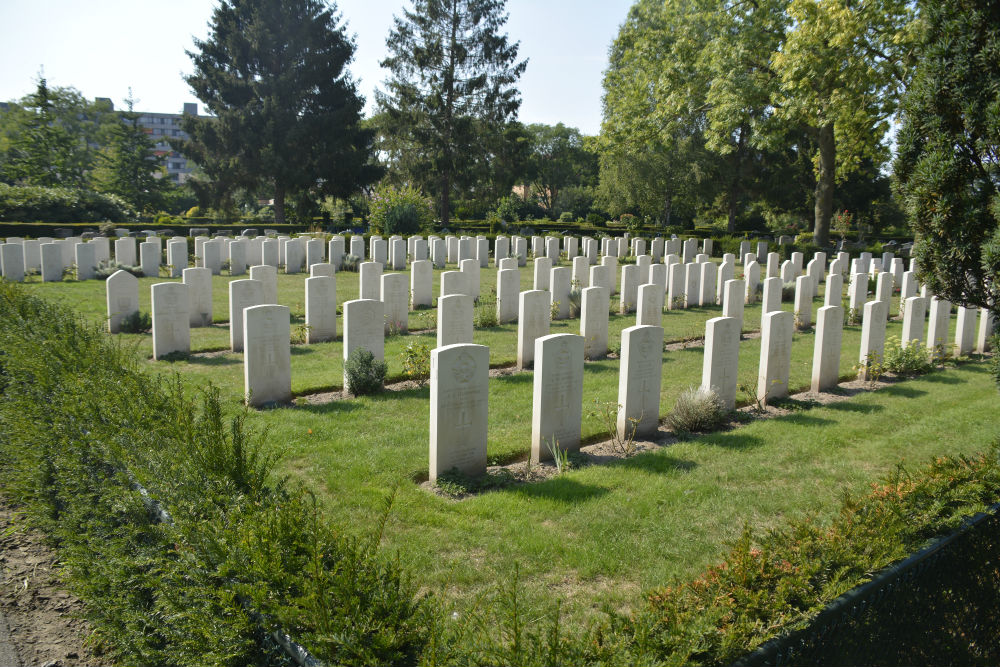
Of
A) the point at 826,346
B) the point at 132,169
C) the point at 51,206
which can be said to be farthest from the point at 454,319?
the point at 132,169

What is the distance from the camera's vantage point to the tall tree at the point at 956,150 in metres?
5.50

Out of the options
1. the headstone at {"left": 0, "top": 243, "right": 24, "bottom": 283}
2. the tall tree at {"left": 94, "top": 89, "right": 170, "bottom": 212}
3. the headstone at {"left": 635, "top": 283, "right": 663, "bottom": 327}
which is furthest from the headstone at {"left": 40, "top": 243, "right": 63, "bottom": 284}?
the tall tree at {"left": 94, "top": 89, "right": 170, "bottom": 212}

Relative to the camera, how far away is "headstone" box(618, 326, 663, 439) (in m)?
7.11

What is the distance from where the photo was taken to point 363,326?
8867 millimetres

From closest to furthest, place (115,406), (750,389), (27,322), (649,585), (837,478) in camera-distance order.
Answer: (649,585)
(115,406)
(837,478)
(27,322)
(750,389)

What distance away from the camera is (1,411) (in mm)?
5613

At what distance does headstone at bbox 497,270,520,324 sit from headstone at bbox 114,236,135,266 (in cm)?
1211

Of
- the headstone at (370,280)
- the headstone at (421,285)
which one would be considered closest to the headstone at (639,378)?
the headstone at (370,280)

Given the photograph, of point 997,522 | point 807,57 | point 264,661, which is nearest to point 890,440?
point 997,522

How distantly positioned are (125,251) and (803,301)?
712 inches

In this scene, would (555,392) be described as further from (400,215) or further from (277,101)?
(277,101)

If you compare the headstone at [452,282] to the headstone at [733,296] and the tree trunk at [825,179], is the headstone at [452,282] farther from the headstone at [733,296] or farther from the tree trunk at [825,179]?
the tree trunk at [825,179]

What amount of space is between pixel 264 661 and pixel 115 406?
2774 mm

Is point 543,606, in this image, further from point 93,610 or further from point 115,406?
point 115,406
